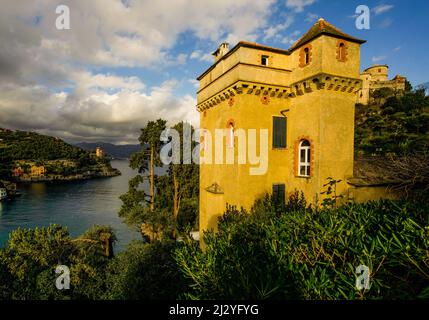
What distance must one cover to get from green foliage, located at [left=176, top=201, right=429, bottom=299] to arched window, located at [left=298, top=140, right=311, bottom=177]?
6218 mm

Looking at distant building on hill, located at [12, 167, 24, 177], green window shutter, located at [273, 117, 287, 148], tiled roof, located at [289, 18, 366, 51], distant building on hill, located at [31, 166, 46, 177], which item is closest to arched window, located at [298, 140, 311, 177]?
green window shutter, located at [273, 117, 287, 148]

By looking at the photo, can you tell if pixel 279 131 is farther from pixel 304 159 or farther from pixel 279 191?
pixel 279 191

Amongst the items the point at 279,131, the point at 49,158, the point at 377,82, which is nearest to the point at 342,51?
the point at 279,131

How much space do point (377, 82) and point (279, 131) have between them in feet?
208

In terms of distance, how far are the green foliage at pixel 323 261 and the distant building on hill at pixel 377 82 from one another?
62.5m

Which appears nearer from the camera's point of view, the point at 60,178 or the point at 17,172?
the point at 17,172

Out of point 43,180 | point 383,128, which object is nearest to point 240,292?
point 383,128

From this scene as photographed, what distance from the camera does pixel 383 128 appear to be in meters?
26.7

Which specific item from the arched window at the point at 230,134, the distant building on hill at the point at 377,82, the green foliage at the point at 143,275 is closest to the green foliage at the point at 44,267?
the green foliage at the point at 143,275

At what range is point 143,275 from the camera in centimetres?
1038

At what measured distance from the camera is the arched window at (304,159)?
479 inches

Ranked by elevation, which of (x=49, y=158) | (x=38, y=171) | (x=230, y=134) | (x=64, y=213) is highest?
(x=230, y=134)

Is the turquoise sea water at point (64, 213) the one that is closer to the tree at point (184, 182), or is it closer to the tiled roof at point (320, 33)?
the tree at point (184, 182)
